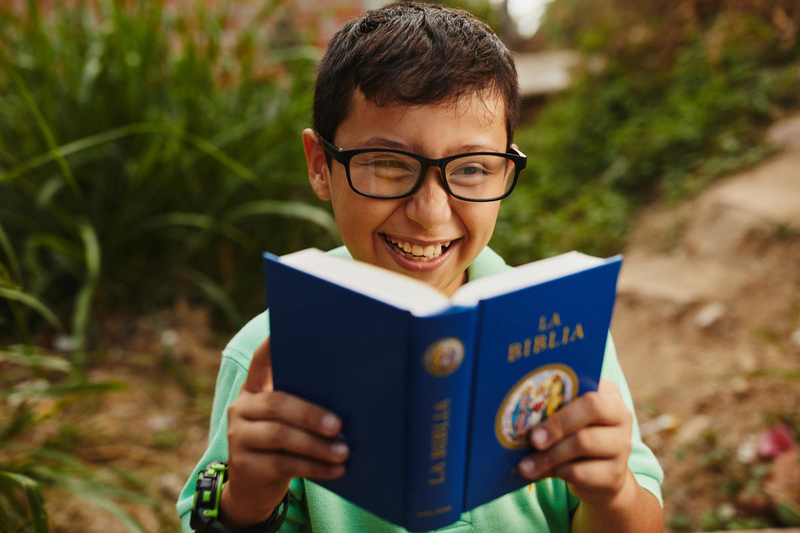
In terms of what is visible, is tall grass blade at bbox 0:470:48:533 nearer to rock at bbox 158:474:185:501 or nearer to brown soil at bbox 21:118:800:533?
brown soil at bbox 21:118:800:533

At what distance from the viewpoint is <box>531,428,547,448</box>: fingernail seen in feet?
2.68

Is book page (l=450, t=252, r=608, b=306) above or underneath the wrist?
above

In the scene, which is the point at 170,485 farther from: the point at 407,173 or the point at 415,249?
the point at 407,173

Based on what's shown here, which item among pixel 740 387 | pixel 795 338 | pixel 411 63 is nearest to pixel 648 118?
pixel 795 338

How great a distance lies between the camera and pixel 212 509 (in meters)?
0.94

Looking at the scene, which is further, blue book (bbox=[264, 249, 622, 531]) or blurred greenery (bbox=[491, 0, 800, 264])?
blurred greenery (bbox=[491, 0, 800, 264])

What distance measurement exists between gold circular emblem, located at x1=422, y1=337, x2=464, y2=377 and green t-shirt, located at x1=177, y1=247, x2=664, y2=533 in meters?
0.55

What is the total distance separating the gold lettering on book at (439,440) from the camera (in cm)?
71

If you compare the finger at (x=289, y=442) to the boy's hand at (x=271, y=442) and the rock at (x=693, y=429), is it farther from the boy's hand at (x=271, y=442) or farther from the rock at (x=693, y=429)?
the rock at (x=693, y=429)

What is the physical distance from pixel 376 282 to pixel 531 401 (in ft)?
0.91

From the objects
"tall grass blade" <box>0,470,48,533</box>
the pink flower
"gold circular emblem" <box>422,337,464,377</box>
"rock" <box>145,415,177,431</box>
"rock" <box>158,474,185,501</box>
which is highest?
"gold circular emblem" <box>422,337,464,377</box>

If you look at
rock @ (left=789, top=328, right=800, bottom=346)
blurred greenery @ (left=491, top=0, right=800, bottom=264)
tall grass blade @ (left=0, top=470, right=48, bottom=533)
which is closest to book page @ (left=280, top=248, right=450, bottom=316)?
tall grass blade @ (left=0, top=470, right=48, bottom=533)

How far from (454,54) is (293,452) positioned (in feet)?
2.37

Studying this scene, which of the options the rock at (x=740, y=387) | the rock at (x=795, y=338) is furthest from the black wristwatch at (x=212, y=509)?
the rock at (x=795, y=338)
